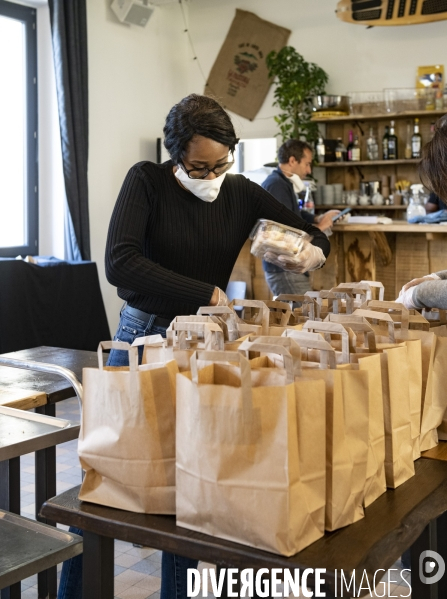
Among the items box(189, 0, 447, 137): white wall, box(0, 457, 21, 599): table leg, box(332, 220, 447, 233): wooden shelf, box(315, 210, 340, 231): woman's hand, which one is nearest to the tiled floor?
box(0, 457, 21, 599): table leg

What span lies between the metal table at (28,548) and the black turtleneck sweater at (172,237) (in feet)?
2.34

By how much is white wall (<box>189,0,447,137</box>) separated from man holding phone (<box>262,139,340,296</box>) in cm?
168

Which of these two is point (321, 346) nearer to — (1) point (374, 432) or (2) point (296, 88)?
(1) point (374, 432)

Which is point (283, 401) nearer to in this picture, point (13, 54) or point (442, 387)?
point (442, 387)

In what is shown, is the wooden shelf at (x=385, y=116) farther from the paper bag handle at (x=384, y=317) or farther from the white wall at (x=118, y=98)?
the paper bag handle at (x=384, y=317)

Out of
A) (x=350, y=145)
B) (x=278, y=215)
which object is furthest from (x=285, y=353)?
(x=350, y=145)

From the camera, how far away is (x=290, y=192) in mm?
4562

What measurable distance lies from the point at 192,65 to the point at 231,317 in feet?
20.1

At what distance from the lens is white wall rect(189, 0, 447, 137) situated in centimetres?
621

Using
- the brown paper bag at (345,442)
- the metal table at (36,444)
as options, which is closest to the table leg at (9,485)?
the metal table at (36,444)

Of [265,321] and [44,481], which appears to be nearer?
[265,321]

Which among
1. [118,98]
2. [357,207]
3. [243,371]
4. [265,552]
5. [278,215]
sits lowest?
[265,552]

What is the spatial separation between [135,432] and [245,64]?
6290mm

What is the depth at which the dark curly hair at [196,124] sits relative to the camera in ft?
6.23
